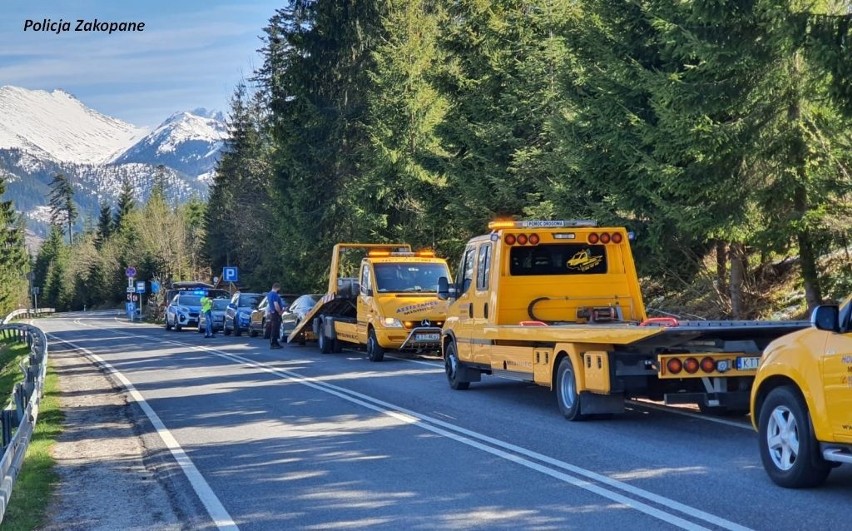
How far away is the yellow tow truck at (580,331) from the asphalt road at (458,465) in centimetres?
45

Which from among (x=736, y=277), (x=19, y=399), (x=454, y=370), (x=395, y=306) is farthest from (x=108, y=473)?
(x=736, y=277)

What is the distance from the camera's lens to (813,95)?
15.0 m

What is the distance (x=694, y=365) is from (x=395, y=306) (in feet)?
38.6

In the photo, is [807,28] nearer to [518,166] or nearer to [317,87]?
[518,166]

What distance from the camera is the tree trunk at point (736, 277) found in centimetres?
1986

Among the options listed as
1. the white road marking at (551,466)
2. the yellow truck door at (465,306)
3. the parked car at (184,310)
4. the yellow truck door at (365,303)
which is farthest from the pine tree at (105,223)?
the white road marking at (551,466)

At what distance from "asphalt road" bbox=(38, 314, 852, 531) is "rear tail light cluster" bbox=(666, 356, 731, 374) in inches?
26.7

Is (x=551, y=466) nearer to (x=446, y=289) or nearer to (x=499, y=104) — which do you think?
(x=446, y=289)

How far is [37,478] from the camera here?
10.0 meters

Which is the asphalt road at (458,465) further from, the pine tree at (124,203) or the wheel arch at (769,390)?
the pine tree at (124,203)

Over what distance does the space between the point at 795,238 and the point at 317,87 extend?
2888cm

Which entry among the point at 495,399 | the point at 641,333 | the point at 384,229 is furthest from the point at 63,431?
the point at 384,229

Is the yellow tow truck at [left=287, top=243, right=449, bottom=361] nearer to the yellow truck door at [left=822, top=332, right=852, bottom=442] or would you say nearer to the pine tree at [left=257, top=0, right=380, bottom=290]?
the yellow truck door at [left=822, top=332, right=852, bottom=442]

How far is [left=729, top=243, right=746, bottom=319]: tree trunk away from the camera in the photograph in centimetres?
1986
